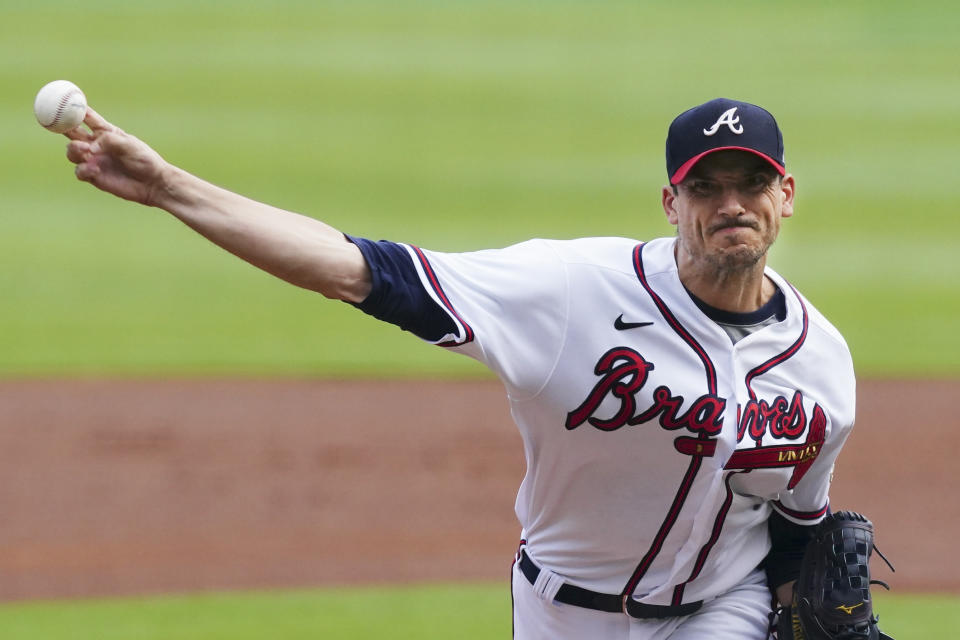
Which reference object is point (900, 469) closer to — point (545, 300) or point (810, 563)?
point (810, 563)

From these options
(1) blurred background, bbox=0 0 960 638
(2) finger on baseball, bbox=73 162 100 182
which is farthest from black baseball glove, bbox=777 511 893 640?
(1) blurred background, bbox=0 0 960 638

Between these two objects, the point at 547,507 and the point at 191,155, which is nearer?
the point at 547,507

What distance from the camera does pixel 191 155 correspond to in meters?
12.6

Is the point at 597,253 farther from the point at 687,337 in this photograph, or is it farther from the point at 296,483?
the point at 296,483

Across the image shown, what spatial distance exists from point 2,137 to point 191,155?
189 centimetres

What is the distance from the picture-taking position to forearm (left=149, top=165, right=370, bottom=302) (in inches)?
94.7

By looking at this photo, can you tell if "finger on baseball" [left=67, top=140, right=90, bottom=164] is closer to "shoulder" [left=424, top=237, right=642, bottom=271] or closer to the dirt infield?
"shoulder" [left=424, top=237, right=642, bottom=271]

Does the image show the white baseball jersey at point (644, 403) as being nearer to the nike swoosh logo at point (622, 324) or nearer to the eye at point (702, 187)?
the nike swoosh logo at point (622, 324)

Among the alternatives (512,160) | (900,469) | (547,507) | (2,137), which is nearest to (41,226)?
(2,137)

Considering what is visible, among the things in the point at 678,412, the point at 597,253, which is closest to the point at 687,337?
the point at 678,412

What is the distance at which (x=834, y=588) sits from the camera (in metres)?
3.19

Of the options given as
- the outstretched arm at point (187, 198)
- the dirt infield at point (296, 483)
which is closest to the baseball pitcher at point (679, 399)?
the outstretched arm at point (187, 198)

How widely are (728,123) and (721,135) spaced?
34 mm

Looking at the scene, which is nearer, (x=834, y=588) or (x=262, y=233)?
(x=262, y=233)
